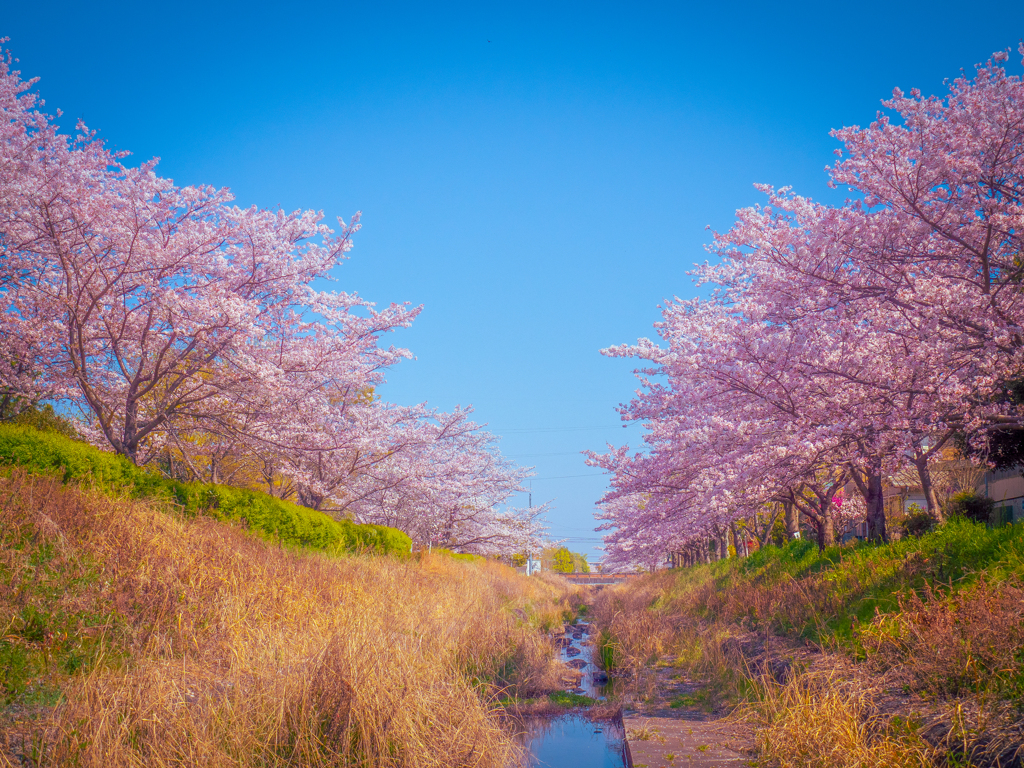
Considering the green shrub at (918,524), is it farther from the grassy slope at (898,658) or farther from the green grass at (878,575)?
the grassy slope at (898,658)

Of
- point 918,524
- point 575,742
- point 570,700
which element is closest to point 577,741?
point 575,742

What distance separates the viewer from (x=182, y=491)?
11.0 m

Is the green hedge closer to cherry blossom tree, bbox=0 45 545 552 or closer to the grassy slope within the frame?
cherry blossom tree, bbox=0 45 545 552

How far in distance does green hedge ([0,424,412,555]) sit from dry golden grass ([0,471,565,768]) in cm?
81

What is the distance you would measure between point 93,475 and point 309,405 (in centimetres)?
453

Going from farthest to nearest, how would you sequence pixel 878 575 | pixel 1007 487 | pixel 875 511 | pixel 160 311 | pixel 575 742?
pixel 1007 487 → pixel 875 511 → pixel 160 311 → pixel 878 575 → pixel 575 742

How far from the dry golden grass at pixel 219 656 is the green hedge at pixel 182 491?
0.81 m

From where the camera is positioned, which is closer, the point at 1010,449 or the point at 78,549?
the point at 78,549

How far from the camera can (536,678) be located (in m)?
9.31

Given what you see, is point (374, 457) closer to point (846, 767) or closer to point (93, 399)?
point (93, 399)

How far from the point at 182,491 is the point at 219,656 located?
5.83 m

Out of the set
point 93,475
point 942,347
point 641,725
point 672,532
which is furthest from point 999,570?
point 93,475

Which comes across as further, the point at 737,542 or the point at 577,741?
the point at 737,542

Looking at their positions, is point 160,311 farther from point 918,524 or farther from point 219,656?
point 918,524
